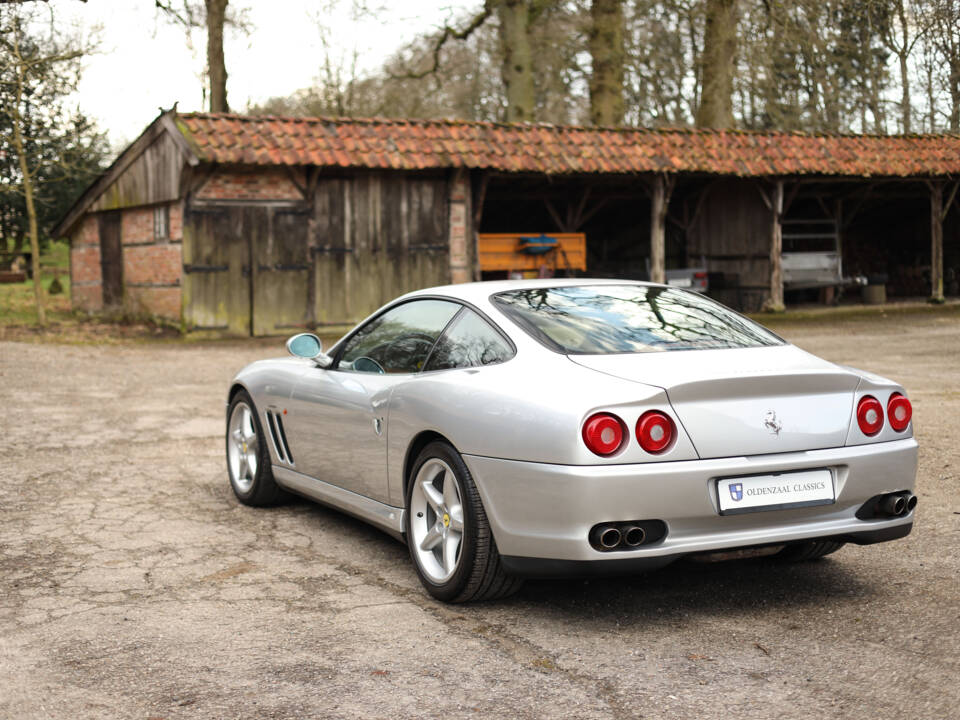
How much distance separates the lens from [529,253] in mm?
21375

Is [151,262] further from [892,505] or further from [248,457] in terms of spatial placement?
[892,505]

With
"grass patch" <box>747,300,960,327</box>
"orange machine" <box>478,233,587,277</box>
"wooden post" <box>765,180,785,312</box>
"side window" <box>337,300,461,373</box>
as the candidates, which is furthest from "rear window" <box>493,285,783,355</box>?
"wooden post" <box>765,180,785,312</box>

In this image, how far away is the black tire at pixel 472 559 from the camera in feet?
13.5

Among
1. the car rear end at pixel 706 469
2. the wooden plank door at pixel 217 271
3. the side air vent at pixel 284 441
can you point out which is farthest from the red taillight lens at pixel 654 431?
the wooden plank door at pixel 217 271

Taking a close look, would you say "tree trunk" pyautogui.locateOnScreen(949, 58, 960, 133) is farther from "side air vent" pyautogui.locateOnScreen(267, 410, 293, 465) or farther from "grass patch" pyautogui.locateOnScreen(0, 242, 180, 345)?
"side air vent" pyautogui.locateOnScreen(267, 410, 293, 465)

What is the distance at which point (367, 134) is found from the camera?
19203mm

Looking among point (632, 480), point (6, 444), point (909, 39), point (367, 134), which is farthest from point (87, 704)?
point (909, 39)

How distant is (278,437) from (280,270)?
13.5m

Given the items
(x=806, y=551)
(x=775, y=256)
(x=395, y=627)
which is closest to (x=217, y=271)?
(x=775, y=256)

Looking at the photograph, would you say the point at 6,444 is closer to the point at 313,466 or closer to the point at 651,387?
the point at 313,466

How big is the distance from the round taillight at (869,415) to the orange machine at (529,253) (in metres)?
16.6

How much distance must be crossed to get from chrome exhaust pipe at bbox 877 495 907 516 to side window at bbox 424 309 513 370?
1.50m

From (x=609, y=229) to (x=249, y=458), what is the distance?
2102 centimetres

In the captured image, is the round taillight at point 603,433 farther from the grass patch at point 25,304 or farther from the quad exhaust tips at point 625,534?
the grass patch at point 25,304
